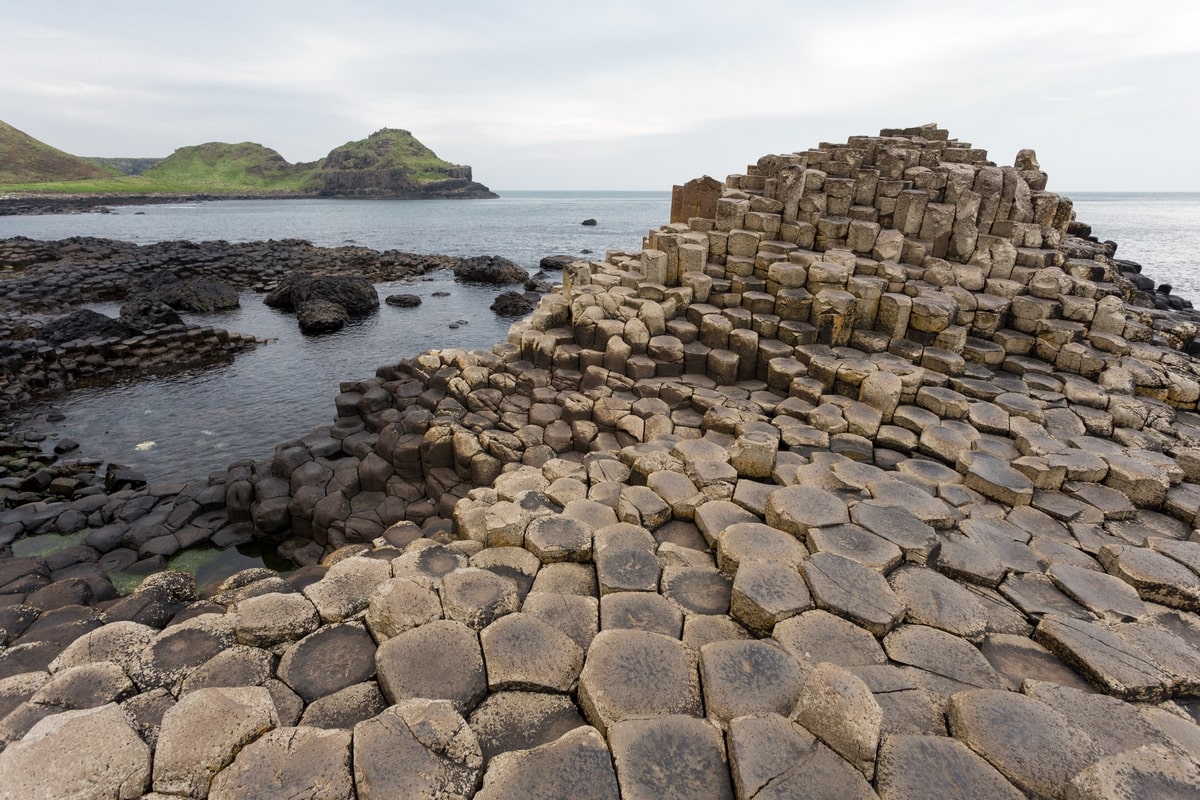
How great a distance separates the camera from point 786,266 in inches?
425

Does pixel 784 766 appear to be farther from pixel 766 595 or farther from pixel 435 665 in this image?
pixel 435 665

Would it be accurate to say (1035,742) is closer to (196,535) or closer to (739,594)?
(739,594)

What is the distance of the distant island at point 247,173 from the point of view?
130750 millimetres

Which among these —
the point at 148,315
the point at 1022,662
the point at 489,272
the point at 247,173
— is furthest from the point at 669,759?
the point at 247,173

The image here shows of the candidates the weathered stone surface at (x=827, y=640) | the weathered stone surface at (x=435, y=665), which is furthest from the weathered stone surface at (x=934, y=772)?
the weathered stone surface at (x=435, y=665)

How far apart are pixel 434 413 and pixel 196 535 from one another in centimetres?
534

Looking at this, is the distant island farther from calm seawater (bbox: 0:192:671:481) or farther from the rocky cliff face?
calm seawater (bbox: 0:192:671:481)

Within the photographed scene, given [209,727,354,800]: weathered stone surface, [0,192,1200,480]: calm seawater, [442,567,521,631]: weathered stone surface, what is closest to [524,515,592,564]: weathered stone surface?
[442,567,521,631]: weathered stone surface

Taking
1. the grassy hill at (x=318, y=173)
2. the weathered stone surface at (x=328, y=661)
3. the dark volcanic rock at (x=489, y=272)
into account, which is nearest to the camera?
the weathered stone surface at (x=328, y=661)

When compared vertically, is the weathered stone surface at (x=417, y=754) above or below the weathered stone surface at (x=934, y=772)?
below

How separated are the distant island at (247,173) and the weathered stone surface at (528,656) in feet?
528

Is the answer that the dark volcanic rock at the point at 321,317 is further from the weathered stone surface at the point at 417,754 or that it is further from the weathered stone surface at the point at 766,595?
the weathered stone surface at the point at 766,595

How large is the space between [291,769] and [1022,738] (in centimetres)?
455

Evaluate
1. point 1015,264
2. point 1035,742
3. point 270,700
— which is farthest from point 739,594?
point 1015,264
